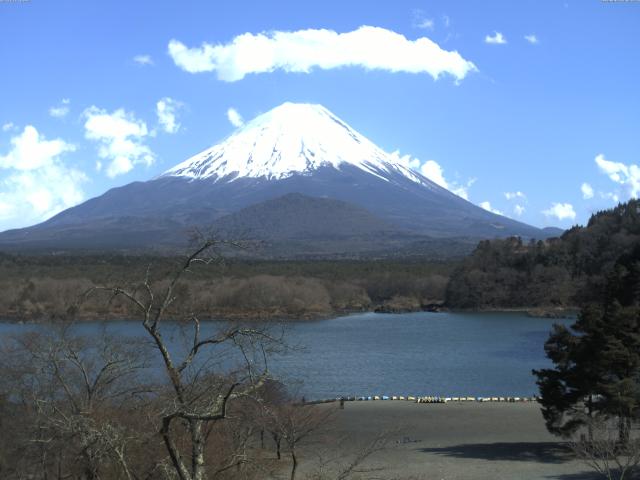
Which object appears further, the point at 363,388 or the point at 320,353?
the point at 320,353

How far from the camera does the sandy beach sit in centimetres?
1284

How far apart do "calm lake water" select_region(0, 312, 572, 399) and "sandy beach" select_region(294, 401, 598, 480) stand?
2.12 meters

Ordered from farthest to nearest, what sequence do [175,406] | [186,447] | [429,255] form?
[429,255] < [186,447] < [175,406]

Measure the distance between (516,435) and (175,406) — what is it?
1280cm

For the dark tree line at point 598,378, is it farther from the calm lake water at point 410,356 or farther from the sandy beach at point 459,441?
the calm lake water at point 410,356

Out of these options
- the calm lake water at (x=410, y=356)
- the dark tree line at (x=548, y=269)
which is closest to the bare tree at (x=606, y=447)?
the calm lake water at (x=410, y=356)

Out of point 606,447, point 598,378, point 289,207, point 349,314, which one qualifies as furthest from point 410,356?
point 289,207

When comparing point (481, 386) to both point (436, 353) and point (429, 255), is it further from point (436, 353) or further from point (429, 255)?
point (429, 255)

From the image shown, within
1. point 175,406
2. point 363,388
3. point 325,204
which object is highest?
point 325,204

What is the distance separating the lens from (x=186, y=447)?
23.2 ft

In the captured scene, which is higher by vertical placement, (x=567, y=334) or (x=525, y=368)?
(x=567, y=334)

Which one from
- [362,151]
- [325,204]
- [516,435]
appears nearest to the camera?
[516,435]

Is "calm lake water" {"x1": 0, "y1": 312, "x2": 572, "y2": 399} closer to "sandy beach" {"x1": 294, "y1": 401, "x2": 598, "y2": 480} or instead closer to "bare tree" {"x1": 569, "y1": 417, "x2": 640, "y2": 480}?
"sandy beach" {"x1": 294, "y1": 401, "x2": 598, "y2": 480}

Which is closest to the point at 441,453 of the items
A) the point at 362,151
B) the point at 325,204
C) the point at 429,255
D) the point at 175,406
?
the point at 175,406
